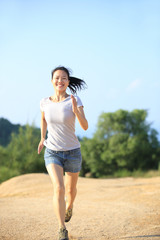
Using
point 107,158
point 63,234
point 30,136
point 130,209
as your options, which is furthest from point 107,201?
point 107,158

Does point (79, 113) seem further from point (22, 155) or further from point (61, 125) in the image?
point (22, 155)

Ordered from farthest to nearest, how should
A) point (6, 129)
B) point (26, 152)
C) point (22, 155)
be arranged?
point (6, 129)
point (26, 152)
point (22, 155)

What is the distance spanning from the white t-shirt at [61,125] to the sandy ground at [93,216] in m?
1.45

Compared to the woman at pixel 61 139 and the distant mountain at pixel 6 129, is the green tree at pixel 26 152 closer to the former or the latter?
the distant mountain at pixel 6 129

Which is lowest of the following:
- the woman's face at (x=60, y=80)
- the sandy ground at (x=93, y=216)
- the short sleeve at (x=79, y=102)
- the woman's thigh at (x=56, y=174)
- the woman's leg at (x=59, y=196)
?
the sandy ground at (x=93, y=216)

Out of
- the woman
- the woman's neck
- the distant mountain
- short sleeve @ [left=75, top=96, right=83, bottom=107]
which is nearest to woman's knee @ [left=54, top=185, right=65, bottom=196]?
the woman

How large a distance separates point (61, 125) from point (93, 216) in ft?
8.48

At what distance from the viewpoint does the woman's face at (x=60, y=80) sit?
12.5 feet

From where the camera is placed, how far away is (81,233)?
4.40 metres

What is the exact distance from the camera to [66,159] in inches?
146

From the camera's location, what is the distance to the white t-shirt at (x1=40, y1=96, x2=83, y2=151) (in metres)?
3.63

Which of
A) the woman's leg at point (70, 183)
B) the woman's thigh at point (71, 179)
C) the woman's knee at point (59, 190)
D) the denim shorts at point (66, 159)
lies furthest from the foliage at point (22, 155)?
the woman's knee at point (59, 190)

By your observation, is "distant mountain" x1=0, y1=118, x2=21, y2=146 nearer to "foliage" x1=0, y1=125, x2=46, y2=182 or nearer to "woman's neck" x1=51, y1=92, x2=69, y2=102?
"foliage" x1=0, y1=125, x2=46, y2=182

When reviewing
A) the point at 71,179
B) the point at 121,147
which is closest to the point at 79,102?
the point at 71,179
